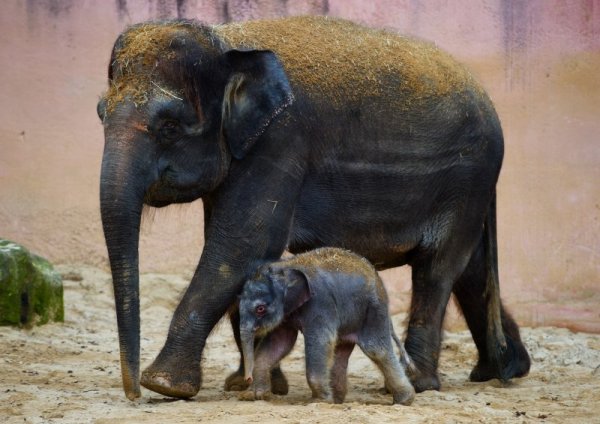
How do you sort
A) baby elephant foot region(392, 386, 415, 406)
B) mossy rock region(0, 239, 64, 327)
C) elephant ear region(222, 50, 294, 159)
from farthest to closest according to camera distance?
mossy rock region(0, 239, 64, 327), elephant ear region(222, 50, 294, 159), baby elephant foot region(392, 386, 415, 406)

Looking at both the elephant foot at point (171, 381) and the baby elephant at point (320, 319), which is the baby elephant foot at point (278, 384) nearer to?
the baby elephant at point (320, 319)

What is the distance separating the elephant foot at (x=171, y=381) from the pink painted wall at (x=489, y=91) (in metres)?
4.16

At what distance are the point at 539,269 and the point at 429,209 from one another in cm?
317

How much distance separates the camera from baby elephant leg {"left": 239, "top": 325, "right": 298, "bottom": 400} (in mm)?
6609

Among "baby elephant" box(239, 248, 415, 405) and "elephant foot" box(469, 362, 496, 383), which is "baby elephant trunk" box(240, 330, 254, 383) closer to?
"baby elephant" box(239, 248, 415, 405)

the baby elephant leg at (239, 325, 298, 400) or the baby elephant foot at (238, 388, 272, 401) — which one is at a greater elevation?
the baby elephant leg at (239, 325, 298, 400)

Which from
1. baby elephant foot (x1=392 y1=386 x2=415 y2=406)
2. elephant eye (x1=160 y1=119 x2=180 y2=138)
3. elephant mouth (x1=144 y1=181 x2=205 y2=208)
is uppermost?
elephant eye (x1=160 y1=119 x2=180 y2=138)

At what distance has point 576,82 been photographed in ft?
35.5

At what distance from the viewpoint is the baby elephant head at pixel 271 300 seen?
6613 millimetres

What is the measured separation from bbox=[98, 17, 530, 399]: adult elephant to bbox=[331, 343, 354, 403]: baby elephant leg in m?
0.62

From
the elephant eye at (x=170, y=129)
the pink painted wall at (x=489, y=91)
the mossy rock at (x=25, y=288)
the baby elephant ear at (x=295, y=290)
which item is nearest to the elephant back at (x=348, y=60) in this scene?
the elephant eye at (x=170, y=129)

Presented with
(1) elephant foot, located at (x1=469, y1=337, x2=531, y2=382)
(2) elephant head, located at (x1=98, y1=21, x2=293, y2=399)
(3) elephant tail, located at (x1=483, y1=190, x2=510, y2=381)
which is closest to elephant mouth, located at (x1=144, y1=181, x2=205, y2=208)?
(2) elephant head, located at (x1=98, y1=21, x2=293, y2=399)

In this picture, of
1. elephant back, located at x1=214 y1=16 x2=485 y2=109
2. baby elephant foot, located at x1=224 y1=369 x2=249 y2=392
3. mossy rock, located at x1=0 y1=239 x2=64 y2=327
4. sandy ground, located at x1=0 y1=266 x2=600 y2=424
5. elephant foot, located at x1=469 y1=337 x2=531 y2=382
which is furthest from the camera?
mossy rock, located at x1=0 y1=239 x2=64 y2=327

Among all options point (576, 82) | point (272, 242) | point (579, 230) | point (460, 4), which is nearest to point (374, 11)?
point (460, 4)
